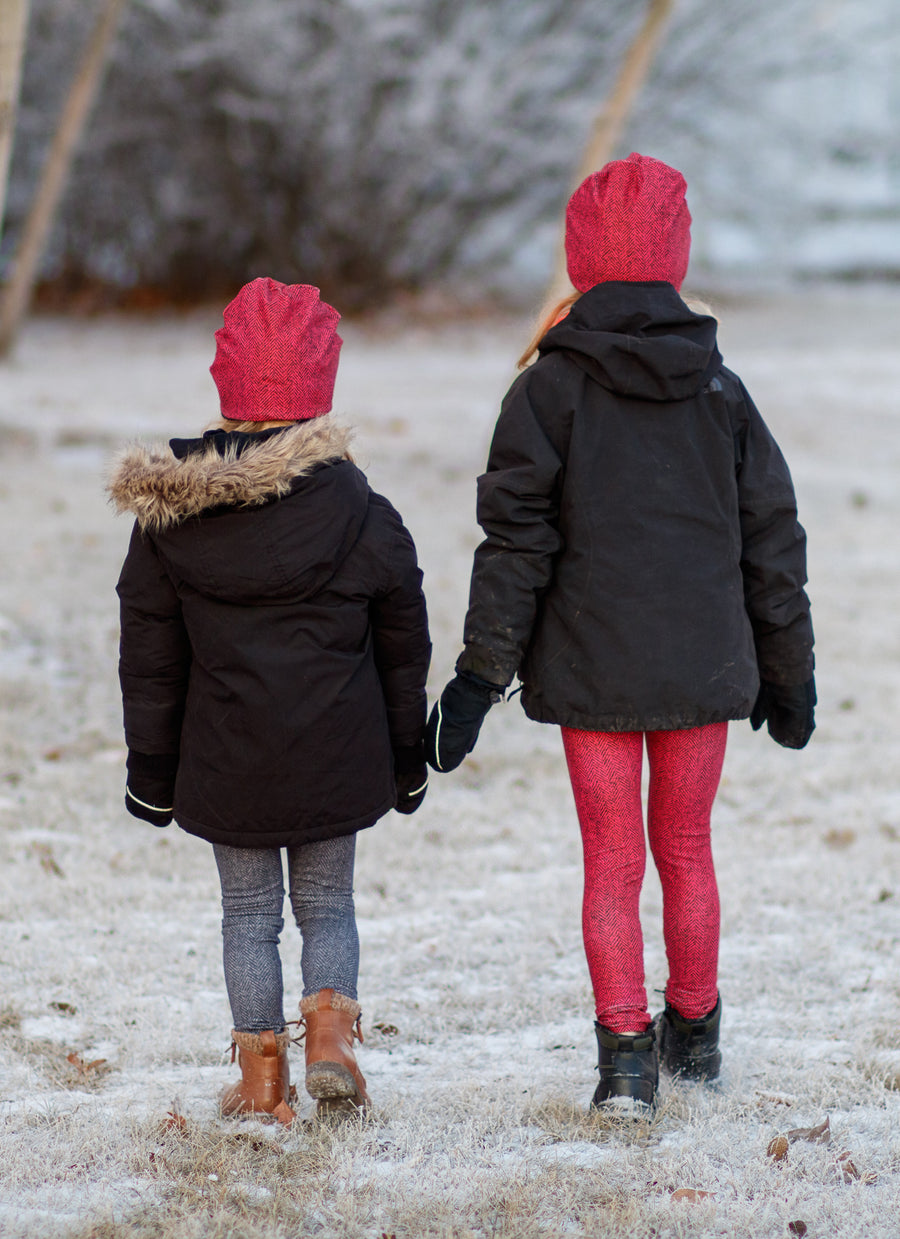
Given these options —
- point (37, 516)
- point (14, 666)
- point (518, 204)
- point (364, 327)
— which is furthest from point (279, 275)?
point (14, 666)

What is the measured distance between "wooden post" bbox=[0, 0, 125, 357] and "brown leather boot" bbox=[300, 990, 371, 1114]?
37.9ft

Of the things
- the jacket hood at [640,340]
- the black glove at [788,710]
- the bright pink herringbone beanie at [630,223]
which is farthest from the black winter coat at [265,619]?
the black glove at [788,710]

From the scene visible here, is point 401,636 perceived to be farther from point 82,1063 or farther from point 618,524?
point 82,1063

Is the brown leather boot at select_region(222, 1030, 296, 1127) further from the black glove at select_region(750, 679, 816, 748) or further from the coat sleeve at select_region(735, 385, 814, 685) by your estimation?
Answer: the coat sleeve at select_region(735, 385, 814, 685)

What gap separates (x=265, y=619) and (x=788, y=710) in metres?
1.14

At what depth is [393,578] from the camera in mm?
2750

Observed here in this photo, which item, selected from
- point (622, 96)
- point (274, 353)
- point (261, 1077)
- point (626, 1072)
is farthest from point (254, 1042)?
point (622, 96)

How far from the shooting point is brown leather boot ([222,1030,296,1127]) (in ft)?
9.20

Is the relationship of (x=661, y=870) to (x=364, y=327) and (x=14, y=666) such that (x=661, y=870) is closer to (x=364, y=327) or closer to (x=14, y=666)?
(x=14, y=666)

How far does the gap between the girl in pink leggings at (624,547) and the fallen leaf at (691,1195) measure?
0.29 m

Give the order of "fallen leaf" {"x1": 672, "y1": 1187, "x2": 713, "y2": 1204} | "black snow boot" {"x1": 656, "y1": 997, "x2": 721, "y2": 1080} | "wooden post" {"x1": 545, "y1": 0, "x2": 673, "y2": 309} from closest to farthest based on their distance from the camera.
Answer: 1. "fallen leaf" {"x1": 672, "y1": 1187, "x2": 713, "y2": 1204}
2. "black snow boot" {"x1": 656, "y1": 997, "x2": 721, "y2": 1080}
3. "wooden post" {"x1": 545, "y1": 0, "x2": 673, "y2": 309}

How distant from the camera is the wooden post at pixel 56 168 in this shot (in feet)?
41.3

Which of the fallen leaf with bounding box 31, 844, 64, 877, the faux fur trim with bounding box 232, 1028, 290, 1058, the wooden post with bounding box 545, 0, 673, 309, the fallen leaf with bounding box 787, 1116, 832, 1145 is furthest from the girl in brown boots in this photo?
the wooden post with bounding box 545, 0, 673, 309

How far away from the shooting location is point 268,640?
2.70m
